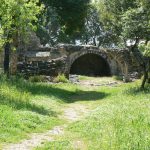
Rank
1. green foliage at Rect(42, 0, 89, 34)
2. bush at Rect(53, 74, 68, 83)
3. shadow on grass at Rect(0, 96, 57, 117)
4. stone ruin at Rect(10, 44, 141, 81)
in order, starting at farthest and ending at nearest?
green foliage at Rect(42, 0, 89, 34) < stone ruin at Rect(10, 44, 141, 81) < bush at Rect(53, 74, 68, 83) < shadow on grass at Rect(0, 96, 57, 117)

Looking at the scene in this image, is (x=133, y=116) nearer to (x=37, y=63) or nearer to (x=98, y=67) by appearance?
(x=37, y=63)

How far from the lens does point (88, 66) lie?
52.4 meters

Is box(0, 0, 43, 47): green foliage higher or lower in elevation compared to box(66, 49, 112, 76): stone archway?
higher

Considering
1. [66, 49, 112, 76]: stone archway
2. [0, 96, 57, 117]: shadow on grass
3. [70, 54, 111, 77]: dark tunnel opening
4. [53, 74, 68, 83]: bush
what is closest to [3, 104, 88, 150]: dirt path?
[0, 96, 57, 117]: shadow on grass

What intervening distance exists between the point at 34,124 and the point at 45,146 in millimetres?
2827

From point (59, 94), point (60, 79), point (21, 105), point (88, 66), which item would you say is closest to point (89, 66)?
point (88, 66)

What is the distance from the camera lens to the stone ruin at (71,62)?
109 ft

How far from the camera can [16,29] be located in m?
20.0

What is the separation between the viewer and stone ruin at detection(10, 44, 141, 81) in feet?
109

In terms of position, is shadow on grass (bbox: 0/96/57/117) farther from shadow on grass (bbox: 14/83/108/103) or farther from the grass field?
shadow on grass (bbox: 14/83/108/103)

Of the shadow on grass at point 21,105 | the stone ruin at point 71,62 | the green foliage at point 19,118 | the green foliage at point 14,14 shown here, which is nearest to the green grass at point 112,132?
the green foliage at point 19,118

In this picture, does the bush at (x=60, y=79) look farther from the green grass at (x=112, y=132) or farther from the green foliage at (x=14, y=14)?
the green grass at (x=112, y=132)

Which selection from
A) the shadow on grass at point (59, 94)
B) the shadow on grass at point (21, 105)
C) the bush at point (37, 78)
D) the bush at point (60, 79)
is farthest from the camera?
the bush at point (60, 79)

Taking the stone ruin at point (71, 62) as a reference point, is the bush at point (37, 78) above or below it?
below
